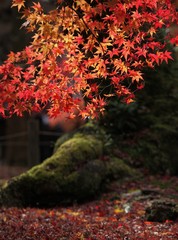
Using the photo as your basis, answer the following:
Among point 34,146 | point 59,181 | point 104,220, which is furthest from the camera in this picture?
point 34,146

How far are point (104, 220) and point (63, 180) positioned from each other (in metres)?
2.02

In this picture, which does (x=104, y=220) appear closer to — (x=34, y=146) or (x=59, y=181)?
(x=59, y=181)

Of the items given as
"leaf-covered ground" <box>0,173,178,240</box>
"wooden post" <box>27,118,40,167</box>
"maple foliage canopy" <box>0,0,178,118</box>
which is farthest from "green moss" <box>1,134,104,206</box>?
"maple foliage canopy" <box>0,0,178,118</box>

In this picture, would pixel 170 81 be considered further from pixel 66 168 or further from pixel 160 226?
pixel 160 226

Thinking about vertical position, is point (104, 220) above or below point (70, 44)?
below

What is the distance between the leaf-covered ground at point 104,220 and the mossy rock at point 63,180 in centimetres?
34

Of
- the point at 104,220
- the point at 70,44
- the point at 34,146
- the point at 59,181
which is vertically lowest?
the point at 104,220

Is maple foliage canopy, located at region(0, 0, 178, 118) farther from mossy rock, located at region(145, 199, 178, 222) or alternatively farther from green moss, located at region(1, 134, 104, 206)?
green moss, located at region(1, 134, 104, 206)

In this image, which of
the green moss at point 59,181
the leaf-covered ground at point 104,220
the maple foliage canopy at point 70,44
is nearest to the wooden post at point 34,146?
the green moss at point 59,181

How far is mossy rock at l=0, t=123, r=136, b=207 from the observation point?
8.89 m

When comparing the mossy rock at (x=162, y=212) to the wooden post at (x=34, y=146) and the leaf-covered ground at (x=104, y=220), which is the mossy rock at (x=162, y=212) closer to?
the leaf-covered ground at (x=104, y=220)

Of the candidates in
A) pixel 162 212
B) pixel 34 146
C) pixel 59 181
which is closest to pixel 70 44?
pixel 162 212

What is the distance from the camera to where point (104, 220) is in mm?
7480

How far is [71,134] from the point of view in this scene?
11.7 meters
